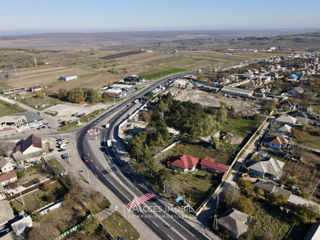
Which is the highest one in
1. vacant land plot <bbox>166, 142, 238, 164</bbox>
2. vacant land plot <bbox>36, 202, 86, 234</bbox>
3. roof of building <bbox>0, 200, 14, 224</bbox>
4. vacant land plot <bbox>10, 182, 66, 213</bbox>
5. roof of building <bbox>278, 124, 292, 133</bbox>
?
roof of building <bbox>278, 124, 292, 133</bbox>

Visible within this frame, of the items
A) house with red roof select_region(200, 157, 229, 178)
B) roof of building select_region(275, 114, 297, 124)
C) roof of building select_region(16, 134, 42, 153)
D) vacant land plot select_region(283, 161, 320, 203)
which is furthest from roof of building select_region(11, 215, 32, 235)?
roof of building select_region(275, 114, 297, 124)

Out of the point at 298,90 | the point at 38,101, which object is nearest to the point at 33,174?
the point at 38,101

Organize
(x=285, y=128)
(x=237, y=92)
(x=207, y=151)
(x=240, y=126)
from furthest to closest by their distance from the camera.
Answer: (x=237, y=92)
(x=240, y=126)
(x=285, y=128)
(x=207, y=151)

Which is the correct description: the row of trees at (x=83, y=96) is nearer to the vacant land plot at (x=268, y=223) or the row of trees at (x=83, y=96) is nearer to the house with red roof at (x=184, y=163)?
Answer: the house with red roof at (x=184, y=163)

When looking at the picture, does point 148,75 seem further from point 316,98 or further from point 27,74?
point 316,98

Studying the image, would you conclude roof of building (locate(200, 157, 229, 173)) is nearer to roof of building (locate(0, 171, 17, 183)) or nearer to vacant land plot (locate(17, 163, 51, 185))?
vacant land plot (locate(17, 163, 51, 185))

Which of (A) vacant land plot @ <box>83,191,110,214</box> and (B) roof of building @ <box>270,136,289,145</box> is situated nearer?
(A) vacant land plot @ <box>83,191,110,214</box>

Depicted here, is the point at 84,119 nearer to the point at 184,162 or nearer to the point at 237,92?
the point at 184,162

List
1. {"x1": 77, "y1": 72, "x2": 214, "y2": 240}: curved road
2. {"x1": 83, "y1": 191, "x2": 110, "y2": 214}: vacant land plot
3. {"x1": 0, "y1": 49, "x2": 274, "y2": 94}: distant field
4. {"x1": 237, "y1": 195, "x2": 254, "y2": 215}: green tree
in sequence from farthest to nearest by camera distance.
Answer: {"x1": 0, "y1": 49, "x2": 274, "y2": 94}: distant field → {"x1": 83, "y1": 191, "x2": 110, "y2": 214}: vacant land plot → {"x1": 237, "y1": 195, "x2": 254, "y2": 215}: green tree → {"x1": 77, "y1": 72, "x2": 214, "y2": 240}: curved road
